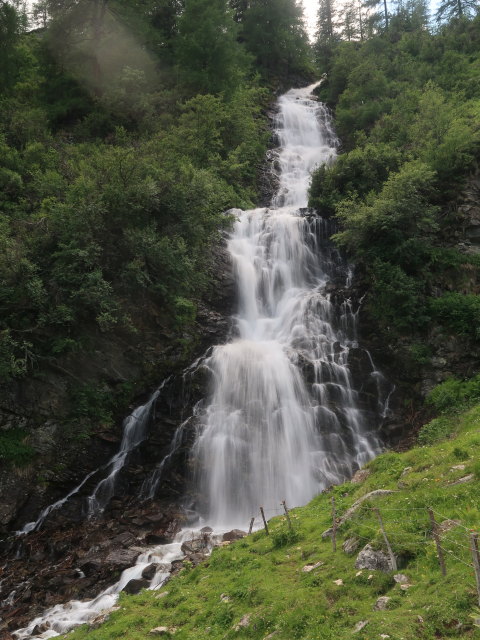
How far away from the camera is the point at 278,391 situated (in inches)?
731

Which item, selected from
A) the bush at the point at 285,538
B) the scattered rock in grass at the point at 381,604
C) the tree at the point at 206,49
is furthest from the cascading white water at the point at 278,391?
the tree at the point at 206,49

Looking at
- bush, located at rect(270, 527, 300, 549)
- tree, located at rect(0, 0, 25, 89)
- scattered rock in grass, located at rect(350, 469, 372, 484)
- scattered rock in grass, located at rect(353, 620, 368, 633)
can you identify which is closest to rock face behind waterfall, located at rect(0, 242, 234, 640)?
bush, located at rect(270, 527, 300, 549)

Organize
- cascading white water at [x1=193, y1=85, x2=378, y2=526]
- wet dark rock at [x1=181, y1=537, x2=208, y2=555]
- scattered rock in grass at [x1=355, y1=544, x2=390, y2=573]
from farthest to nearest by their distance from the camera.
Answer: cascading white water at [x1=193, y1=85, x2=378, y2=526] < wet dark rock at [x1=181, y1=537, x2=208, y2=555] < scattered rock in grass at [x1=355, y1=544, x2=390, y2=573]

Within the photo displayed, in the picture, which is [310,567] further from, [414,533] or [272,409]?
[272,409]

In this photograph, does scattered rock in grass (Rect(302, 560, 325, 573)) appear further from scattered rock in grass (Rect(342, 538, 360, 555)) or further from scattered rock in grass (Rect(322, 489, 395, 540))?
scattered rock in grass (Rect(322, 489, 395, 540))

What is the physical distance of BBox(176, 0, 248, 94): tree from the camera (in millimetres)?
34094

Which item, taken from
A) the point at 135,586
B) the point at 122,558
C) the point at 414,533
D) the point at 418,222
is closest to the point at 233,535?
the point at 135,586

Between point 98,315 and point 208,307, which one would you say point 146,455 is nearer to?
point 98,315

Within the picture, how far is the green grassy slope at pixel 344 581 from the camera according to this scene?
5.82m

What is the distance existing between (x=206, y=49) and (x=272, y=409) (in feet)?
97.6

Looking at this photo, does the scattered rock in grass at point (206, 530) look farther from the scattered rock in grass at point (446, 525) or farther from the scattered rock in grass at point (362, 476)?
the scattered rock in grass at point (446, 525)

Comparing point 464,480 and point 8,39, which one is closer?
point 464,480

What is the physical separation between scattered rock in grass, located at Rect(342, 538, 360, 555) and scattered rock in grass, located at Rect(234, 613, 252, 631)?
206 cm

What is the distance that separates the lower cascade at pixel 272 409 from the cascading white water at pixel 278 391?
4cm
